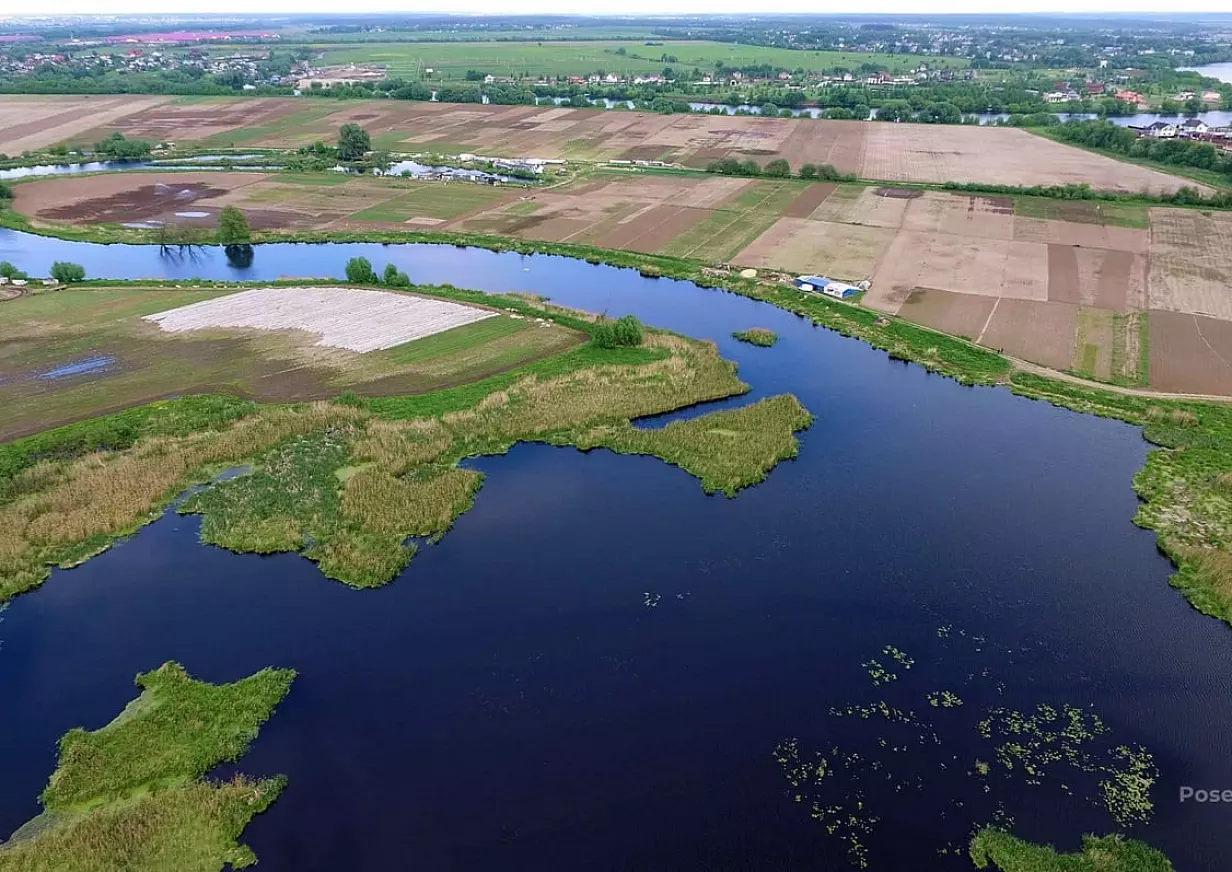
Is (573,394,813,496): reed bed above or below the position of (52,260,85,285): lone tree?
below

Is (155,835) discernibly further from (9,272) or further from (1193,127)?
(1193,127)

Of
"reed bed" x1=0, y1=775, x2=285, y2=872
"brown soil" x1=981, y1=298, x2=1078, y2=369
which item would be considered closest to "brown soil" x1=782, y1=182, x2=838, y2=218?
"brown soil" x1=981, y1=298, x2=1078, y2=369

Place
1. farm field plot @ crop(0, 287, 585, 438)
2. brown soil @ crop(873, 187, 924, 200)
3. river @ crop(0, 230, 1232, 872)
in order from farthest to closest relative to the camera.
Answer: brown soil @ crop(873, 187, 924, 200) < farm field plot @ crop(0, 287, 585, 438) < river @ crop(0, 230, 1232, 872)

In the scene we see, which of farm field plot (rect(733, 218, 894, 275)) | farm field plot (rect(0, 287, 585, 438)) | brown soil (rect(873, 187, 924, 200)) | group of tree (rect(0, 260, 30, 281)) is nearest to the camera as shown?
farm field plot (rect(0, 287, 585, 438))

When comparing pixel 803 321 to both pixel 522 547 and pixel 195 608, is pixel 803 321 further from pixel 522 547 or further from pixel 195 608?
pixel 195 608

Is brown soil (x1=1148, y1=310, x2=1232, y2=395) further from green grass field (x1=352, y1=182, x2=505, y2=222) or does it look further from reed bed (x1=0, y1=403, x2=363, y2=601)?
green grass field (x1=352, y1=182, x2=505, y2=222)
